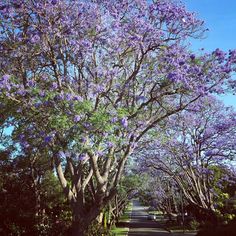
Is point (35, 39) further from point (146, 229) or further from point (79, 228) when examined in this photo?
point (146, 229)

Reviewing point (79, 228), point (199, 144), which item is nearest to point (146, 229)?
point (199, 144)

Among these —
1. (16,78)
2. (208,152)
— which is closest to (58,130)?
(16,78)

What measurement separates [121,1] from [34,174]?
16636mm

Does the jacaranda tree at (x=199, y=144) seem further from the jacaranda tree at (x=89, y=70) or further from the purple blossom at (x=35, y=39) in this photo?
the purple blossom at (x=35, y=39)

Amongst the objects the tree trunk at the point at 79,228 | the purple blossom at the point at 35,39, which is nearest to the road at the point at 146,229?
the tree trunk at the point at 79,228

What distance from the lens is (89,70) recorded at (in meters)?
15.8

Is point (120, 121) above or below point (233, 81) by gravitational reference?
below

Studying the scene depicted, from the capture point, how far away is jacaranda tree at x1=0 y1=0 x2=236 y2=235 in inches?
499

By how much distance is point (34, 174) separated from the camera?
27422mm

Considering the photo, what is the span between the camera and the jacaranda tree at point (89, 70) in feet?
41.6

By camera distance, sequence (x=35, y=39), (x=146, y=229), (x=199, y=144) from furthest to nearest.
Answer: (x=146, y=229)
(x=199, y=144)
(x=35, y=39)

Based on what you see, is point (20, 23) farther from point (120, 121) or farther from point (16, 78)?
point (120, 121)

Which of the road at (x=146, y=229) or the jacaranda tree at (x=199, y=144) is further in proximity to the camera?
the road at (x=146, y=229)

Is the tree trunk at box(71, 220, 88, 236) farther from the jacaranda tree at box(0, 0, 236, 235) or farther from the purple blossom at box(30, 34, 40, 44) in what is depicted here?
the purple blossom at box(30, 34, 40, 44)
